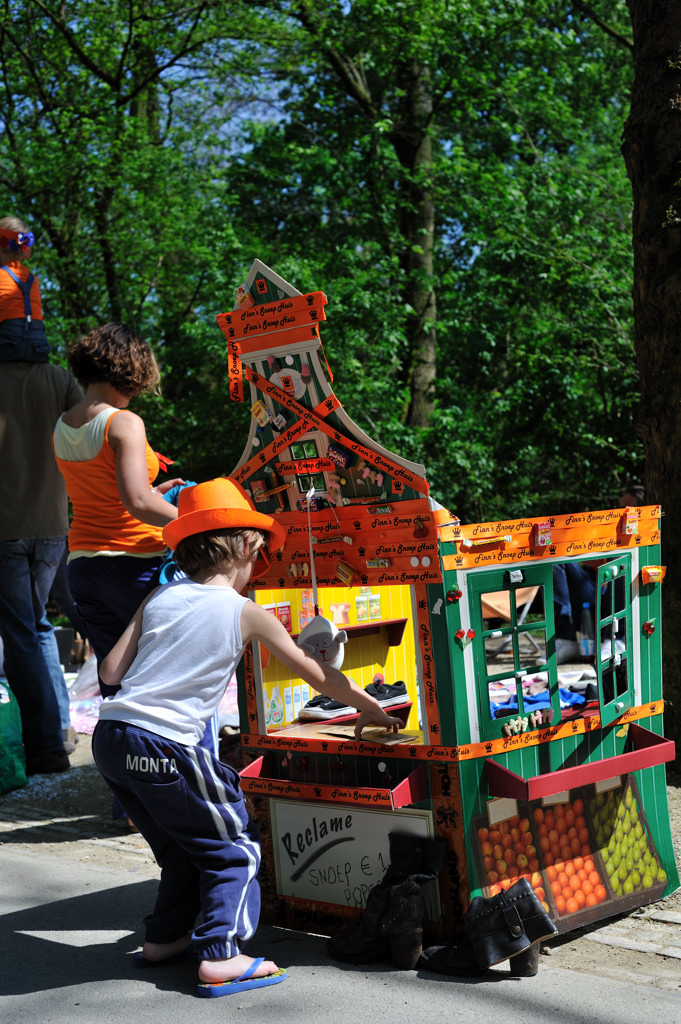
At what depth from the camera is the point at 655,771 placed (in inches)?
141

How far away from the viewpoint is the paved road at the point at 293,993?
2707mm

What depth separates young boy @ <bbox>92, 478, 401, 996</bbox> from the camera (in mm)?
2883

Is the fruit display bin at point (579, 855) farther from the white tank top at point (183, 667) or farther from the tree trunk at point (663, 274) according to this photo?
the tree trunk at point (663, 274)

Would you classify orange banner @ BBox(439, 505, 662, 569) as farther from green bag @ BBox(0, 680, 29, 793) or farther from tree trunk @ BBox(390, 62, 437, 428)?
tree trunk @ BBox(390, 62, 437, 428)

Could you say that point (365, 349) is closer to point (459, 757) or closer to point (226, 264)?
point (226, 264)

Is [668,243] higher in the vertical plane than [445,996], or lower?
higher

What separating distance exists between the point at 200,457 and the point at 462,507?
3.71 meters

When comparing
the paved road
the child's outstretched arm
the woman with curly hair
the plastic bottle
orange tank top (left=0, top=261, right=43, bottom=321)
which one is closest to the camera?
the paved road

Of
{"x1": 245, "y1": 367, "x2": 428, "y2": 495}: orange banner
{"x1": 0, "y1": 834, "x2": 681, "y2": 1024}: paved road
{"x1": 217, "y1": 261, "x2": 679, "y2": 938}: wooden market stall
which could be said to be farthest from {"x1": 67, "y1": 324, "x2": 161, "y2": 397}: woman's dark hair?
{"x1": 0, "y1": 834, "x2": 681, "y2": 1024}: paved road

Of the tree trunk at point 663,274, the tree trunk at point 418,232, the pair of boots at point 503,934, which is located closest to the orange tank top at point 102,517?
the pair of boots at point 503,934

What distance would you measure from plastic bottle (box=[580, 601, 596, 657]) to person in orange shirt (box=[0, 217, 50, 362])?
14.8 feet

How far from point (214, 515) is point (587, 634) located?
18.6 ft

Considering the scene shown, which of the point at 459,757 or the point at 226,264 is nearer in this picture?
the point at 459,757

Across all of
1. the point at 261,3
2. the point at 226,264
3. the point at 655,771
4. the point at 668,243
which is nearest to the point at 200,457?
the point at 226,264
